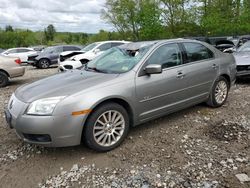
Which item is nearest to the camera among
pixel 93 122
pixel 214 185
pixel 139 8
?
pixel 214 185

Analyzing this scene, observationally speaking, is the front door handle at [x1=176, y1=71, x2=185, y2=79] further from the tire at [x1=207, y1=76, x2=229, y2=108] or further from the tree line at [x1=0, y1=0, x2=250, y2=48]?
the tree line at [x1=0, y1=0, x2=250, y2=48]

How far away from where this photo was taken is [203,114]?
5.04m

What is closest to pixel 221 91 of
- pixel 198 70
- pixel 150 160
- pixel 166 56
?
pixel 198 70

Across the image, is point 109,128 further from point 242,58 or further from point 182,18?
point 182,18

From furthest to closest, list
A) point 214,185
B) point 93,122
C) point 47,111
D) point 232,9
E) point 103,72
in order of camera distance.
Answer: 1. point 232,9
2. point 103,72
3. point 93,122
4. point 47,111
5. point 214,185

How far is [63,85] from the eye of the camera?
3.65 metres

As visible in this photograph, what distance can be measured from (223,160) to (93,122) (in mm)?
1794

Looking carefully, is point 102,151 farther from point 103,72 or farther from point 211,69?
point 211,69

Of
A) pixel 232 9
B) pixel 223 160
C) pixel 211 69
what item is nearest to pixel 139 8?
pixel 232 9

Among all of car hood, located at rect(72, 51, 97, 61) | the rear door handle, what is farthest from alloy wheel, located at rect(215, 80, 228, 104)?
car hood, located at rect(72, 51, 97, 61)

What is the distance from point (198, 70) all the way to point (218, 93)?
3.11 ft

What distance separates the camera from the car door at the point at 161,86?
12.9ft

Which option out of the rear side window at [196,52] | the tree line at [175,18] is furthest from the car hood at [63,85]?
the tree line at [175,18]

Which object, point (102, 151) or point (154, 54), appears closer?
point (102, 151)
